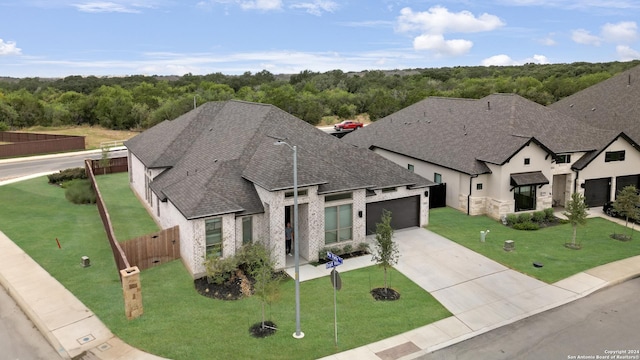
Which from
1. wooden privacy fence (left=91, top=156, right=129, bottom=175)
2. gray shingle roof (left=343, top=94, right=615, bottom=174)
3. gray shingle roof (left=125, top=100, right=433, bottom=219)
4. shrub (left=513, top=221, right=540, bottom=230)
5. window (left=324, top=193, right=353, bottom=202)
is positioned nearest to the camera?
gray shingle roof (left=125, top=100, right=433, bottom=219)

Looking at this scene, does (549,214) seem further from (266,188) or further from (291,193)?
(266,188)

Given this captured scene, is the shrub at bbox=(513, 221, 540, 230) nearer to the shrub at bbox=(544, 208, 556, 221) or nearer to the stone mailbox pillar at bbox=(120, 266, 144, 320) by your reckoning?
the shrub at bbox=(544, 208, 556, 221)

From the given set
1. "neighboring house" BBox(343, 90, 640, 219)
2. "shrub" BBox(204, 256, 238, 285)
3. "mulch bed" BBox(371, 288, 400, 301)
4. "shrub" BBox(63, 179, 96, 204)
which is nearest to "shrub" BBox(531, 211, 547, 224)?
"neighboring house" BBox(343, 90, 640, 219)

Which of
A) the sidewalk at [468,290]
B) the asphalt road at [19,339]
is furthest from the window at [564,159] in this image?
the asphalt road at [19,339]

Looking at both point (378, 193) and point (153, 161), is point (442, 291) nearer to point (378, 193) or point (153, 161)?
point (378, 193)

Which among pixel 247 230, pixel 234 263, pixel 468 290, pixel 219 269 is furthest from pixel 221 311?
pixel 468 290

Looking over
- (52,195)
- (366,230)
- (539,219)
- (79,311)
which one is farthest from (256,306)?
(52,195)
